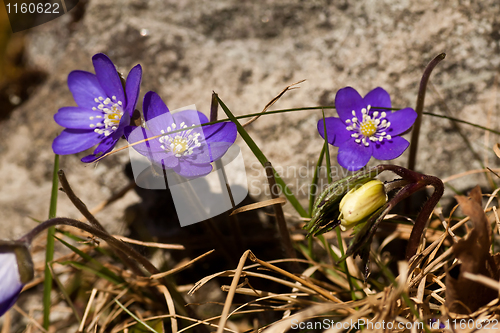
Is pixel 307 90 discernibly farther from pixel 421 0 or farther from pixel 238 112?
pixel 421 0

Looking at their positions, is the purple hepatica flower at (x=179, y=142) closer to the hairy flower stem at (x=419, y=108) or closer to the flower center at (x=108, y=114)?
the flower center at (x=108, y=114)

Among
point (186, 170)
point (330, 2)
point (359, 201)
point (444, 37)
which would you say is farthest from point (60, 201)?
point (444, 37)

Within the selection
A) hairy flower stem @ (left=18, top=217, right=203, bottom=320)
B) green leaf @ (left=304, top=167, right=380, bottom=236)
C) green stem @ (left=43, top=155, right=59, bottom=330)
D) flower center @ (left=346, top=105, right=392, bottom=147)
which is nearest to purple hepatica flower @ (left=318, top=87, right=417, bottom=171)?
flower center @ (left=346, top=105, right=392, bottom=147)

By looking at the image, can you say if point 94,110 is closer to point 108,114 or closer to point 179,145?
point 108,114

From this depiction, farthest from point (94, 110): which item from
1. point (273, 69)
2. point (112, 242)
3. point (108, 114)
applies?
point (273, 69)

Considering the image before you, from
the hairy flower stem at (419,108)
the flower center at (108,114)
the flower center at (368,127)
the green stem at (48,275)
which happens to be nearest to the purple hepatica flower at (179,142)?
the flower center at (108,114)

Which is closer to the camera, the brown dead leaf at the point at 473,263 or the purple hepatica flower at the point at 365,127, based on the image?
the brown dead leaf at the point at 473,263

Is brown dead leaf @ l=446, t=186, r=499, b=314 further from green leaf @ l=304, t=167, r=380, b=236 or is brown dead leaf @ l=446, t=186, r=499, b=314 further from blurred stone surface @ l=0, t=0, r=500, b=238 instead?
blurred stone surface @ l=0, t=0, r=500, b=238

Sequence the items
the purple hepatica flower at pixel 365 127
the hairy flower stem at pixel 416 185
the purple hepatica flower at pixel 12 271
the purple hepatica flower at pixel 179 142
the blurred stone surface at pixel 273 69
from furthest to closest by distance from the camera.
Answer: the blurred stone surface at pixel 273 69
the purple hepatica flower at pixel 365 127
the purple hepatica flower at pixel 179 142
the hairy flower stem at pixel 416 185
the purple hepatica flower at pixel 12 271
